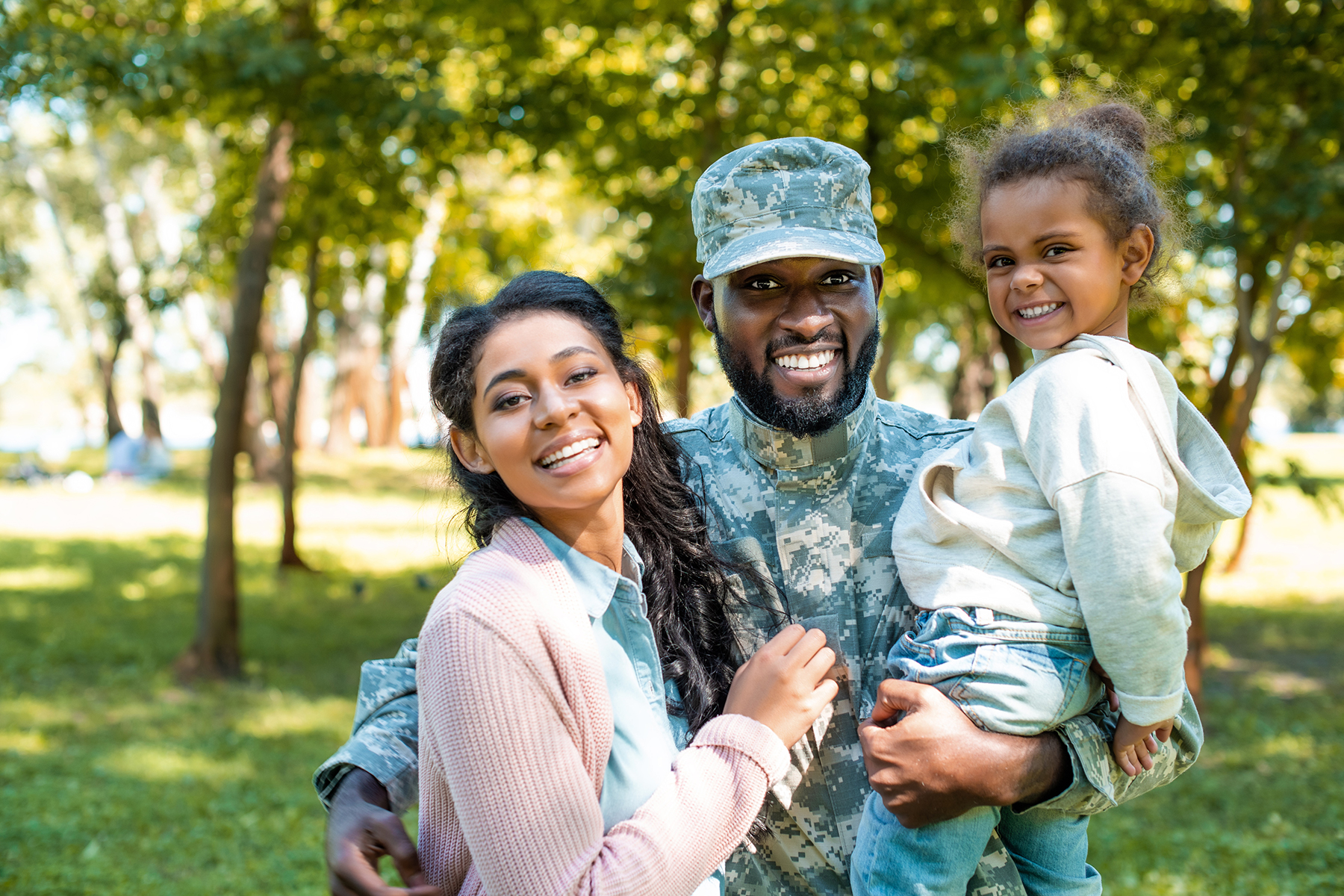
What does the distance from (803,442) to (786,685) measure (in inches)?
26.0

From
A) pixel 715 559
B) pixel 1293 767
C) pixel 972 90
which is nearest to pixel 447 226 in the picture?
pixel 972 90

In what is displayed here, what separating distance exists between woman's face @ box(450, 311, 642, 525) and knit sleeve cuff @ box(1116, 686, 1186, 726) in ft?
3.28

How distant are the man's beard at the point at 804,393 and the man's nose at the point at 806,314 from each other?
0.06 ft

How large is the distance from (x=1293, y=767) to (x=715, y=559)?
→ 6.22 m

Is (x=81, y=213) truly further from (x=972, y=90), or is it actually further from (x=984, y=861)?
(x=984, y=861)

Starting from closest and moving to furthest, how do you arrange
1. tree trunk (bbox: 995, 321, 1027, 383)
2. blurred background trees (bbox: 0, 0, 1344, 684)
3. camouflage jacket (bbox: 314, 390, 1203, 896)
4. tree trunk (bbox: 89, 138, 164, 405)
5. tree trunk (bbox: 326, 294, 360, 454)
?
camouflage jacket (bbox: 314, 390, 1203, 896)
blurred background trees (bbox: 0, 0, 1344, 684)
tree trunk (bbox: 995, 321, 1027, 383)
tree trunk (bbox: 89, 138, 164, 405)
tree trunk (bbox: 326, 294, 360, 454)

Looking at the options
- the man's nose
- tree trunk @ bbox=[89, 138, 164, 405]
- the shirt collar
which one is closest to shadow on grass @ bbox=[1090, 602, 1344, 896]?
the man's nose

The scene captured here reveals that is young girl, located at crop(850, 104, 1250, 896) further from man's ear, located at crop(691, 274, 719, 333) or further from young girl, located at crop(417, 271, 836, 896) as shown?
man's ear, located at crop(691, 274, 719, 333)

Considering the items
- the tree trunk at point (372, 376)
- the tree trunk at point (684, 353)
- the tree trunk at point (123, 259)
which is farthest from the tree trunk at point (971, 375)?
the tree trunk at point (123, 259)

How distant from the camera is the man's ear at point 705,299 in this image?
2.61 meters

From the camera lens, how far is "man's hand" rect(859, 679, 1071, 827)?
1.97 meters

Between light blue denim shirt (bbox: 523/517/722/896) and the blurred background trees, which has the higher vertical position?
the blurred background trees

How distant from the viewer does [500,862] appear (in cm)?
158

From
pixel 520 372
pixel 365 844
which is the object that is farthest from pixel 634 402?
pixel 365 844
